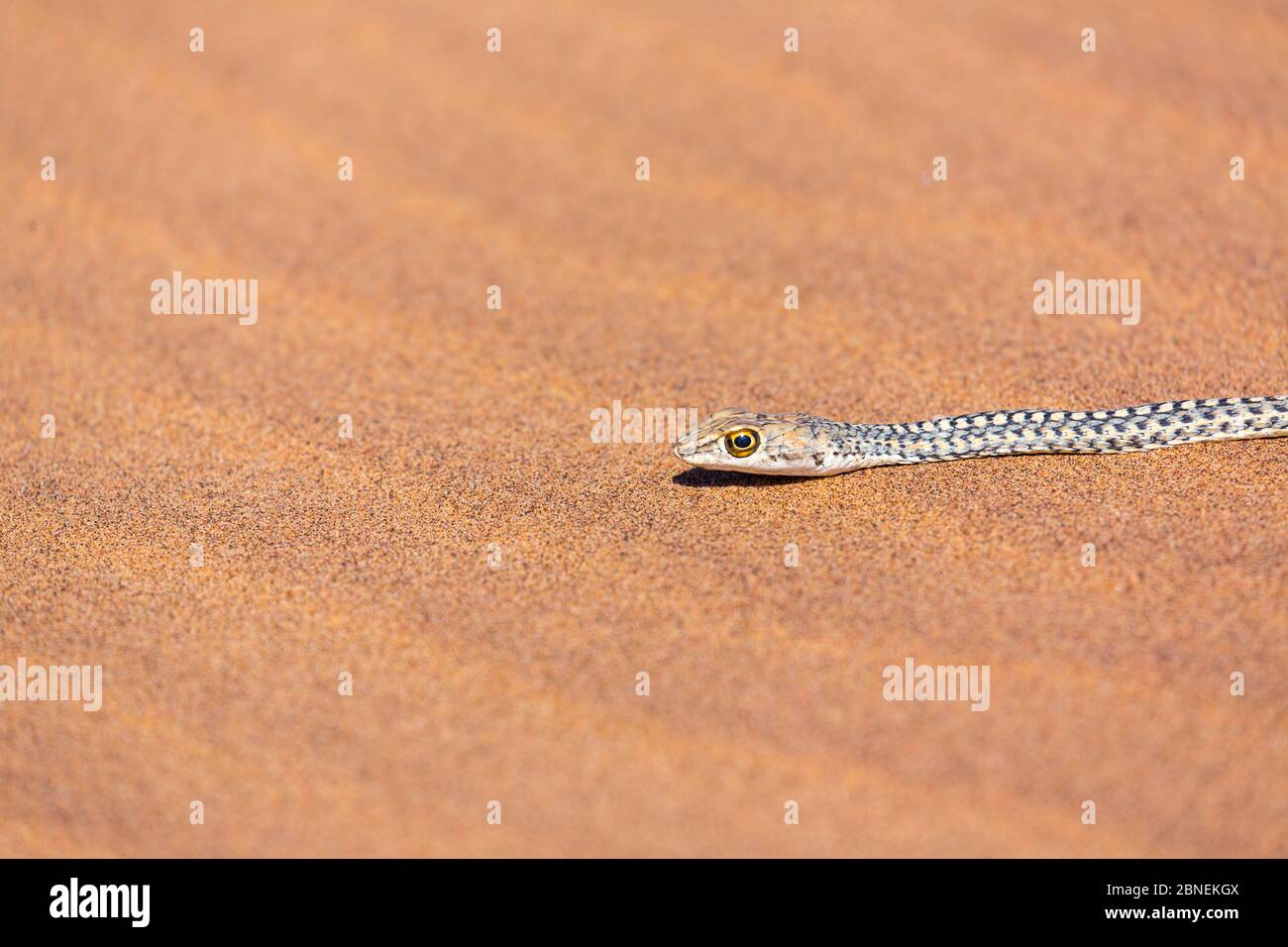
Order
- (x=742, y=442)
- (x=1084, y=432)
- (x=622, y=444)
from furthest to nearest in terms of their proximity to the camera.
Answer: (x=622, y=444) < (x=1084, y=432) < (x=742, y=442)

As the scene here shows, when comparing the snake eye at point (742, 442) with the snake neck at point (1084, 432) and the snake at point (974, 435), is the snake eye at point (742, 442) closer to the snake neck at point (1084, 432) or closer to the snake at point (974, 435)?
the snake at point (974, 435)

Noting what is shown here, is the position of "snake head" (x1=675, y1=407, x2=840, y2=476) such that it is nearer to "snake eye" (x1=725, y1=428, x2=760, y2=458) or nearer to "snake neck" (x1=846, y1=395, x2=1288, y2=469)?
"snake eye" (x1=725, y1=428, x2=760, y2=458)

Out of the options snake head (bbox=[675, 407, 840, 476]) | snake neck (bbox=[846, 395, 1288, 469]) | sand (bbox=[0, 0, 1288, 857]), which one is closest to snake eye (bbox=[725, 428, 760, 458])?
snake head (bbox=[675, 407, 840, 476])

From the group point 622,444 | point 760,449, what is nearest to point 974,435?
point 760,449

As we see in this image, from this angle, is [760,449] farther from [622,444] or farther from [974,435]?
[974,435]

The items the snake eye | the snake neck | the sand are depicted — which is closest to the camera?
the sand

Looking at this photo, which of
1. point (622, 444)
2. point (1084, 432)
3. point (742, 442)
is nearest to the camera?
point (742, 442)

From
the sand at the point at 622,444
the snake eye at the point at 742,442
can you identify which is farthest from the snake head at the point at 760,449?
the sand at the point at 622,444
